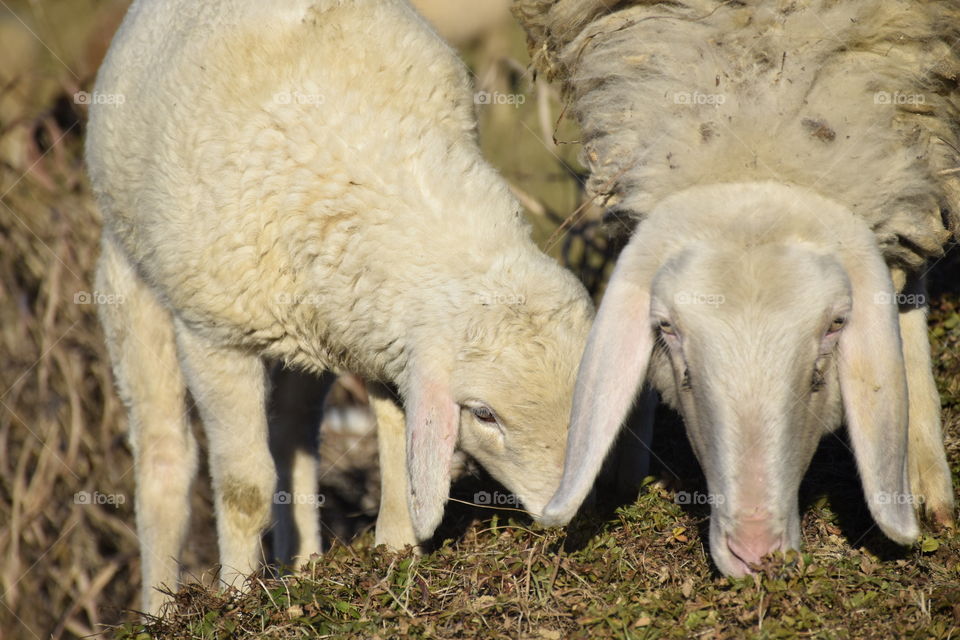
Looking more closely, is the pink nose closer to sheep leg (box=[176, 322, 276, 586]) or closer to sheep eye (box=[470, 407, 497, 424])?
sheep eye (box=[470, 407, 497, 424])

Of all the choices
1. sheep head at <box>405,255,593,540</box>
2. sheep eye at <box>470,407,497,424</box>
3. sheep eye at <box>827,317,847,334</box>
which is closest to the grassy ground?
sheep head at <box>405,255,593,540</box>

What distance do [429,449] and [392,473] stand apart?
879mm

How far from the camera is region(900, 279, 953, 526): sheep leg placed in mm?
3396

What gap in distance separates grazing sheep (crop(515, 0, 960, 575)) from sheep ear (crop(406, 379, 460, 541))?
40cm

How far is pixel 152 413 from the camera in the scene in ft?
14.3

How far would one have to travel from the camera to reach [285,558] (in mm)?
4566

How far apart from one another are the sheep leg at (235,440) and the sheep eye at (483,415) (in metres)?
0.89

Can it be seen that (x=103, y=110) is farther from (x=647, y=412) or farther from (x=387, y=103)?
(x=647, y=412)

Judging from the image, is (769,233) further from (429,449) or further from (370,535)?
(370,535)

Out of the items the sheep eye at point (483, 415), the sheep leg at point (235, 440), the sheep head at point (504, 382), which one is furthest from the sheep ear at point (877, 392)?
the sheep leg at point (235, 440)

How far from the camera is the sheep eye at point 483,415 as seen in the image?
10.8ft

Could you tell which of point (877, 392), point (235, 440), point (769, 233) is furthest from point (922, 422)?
point (235, 440)

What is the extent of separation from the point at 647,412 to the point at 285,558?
5.51 feet

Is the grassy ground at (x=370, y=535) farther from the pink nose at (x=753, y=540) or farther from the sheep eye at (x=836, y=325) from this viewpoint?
the sheep eye at (x=836, y=325)
